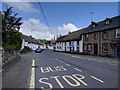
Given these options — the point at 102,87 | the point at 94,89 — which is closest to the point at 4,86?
the point at 94,89

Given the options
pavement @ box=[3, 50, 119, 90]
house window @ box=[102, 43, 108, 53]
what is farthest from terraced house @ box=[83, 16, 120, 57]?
pavement @ box=[3, 50, 119, 90]

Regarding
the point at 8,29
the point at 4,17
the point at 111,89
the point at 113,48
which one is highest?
the point at 4,17

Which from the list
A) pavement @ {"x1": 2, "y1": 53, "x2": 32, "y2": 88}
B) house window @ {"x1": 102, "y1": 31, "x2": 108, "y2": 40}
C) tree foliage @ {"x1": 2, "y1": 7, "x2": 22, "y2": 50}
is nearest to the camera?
pavement @ {"x1": 2, "y1": 53, "x2": 32, "y2": 88}

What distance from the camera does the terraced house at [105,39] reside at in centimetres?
2174

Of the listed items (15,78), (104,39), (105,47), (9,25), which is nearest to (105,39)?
(104,39)

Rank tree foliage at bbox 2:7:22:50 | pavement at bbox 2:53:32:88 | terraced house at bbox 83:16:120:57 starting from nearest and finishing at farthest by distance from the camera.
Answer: pavement at bbox 2:53:32:88 < tree foliage at bbox 2:7:22:50 < terraced house at bbox 83:16:120:57

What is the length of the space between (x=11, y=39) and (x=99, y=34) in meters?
19.3

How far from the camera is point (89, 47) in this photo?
1179 inches

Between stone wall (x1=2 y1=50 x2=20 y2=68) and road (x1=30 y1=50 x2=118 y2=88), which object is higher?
stone wall (x1=2 y1=50 x2=20 y2=68)

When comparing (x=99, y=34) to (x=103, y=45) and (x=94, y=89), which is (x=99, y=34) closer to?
(x=103, y=45)

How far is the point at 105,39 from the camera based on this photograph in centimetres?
2438

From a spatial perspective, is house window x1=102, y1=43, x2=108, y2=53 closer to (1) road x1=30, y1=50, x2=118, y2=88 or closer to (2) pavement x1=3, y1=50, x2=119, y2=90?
(1) road x1=30, y1=50, x2=118, y2=88

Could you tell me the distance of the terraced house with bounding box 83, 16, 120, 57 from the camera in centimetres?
2174

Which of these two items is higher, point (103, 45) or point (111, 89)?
point (103, 45)
